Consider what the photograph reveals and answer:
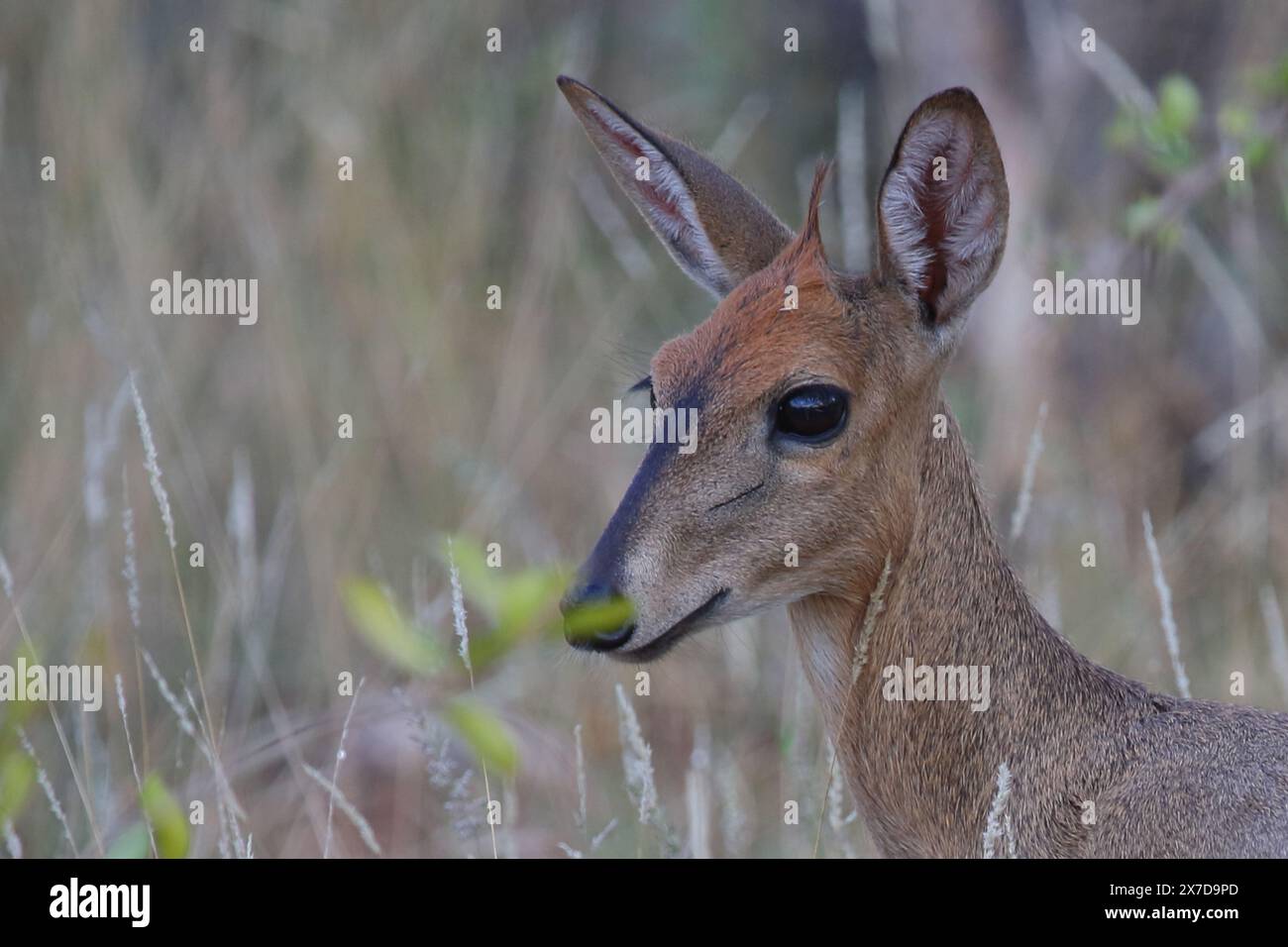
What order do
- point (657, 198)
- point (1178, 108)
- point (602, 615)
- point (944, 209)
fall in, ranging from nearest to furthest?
1. point (602, 615)
2. point (944, 209)
3. point (657, 198)
4. point (1178, 108)

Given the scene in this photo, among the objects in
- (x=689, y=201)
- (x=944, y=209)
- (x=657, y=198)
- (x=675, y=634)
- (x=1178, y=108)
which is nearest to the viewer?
(x=675, y=634)

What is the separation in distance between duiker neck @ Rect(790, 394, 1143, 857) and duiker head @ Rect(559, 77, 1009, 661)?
62mm

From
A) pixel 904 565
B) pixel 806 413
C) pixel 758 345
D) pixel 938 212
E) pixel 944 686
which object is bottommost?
pixel 944 686

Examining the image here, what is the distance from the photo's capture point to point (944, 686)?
13.0ft

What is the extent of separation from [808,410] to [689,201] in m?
0.80

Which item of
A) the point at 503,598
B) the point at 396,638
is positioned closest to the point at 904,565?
the point at 503,598

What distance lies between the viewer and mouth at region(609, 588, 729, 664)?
366cm

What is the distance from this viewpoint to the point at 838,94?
33.0 feet

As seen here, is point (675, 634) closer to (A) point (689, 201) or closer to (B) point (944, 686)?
(B) point (944, 686)

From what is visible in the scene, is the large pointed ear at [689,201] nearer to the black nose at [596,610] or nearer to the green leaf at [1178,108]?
the black nose at [596,610]

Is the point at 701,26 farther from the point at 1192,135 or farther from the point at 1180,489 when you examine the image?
the point at 1180,489

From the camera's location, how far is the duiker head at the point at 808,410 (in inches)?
147

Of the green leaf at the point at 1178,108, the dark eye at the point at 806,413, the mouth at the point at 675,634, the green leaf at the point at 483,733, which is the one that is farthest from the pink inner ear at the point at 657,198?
the green leaf at the point at 483,733
